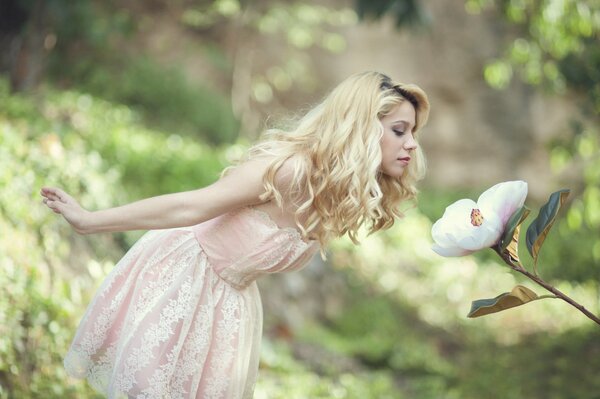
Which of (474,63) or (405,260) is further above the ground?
(474,63)

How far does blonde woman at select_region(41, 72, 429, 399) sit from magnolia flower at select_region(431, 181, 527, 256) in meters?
0.63

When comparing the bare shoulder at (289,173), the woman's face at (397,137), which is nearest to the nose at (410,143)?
the woman's face at (397,137)

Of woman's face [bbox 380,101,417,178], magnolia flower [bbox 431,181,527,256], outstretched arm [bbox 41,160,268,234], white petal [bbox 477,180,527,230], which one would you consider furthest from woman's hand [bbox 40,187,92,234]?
white petal [bbox 477,180,527,230]

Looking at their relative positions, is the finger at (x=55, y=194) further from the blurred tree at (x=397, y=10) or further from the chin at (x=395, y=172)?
the blurred tree at (x=397, y=10)

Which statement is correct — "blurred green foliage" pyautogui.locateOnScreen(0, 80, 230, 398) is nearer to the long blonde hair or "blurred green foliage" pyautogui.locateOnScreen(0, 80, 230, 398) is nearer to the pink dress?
the pink dress

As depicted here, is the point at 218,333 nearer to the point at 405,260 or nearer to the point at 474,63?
the point at 405,260

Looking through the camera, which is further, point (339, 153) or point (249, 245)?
point (249, 245)

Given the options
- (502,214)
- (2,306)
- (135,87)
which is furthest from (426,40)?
(502,214)

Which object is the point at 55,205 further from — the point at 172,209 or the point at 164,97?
the point at 164,97

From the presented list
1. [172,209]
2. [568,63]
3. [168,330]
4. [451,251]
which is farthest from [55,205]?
[568,63]

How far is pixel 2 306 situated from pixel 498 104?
9831 mm

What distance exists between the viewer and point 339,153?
252 centimetres

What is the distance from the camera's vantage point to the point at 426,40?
12242mm

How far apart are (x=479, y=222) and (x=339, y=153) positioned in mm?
756
